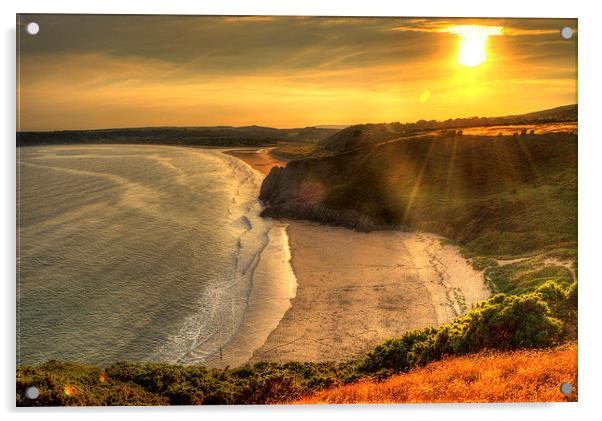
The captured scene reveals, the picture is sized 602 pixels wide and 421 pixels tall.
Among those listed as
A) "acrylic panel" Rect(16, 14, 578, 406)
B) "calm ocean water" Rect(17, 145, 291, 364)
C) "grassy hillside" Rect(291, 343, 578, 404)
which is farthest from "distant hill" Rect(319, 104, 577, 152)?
"grassy hillside" Rect(291, 343, 578, 404)

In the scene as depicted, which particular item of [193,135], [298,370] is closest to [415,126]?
[193,135]

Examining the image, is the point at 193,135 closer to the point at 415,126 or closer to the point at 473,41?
the point at 415,126

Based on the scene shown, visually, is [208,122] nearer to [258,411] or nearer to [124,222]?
[258,411]

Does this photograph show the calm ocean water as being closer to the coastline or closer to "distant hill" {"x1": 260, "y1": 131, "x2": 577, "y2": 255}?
the coastline

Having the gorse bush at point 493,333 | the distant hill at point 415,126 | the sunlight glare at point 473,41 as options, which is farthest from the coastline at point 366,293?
the sunlight glare at point 473,41

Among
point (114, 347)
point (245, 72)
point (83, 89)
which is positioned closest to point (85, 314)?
point (114, 347)

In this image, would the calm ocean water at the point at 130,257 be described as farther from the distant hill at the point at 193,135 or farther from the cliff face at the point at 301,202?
the cliff face at the point at 301,202
